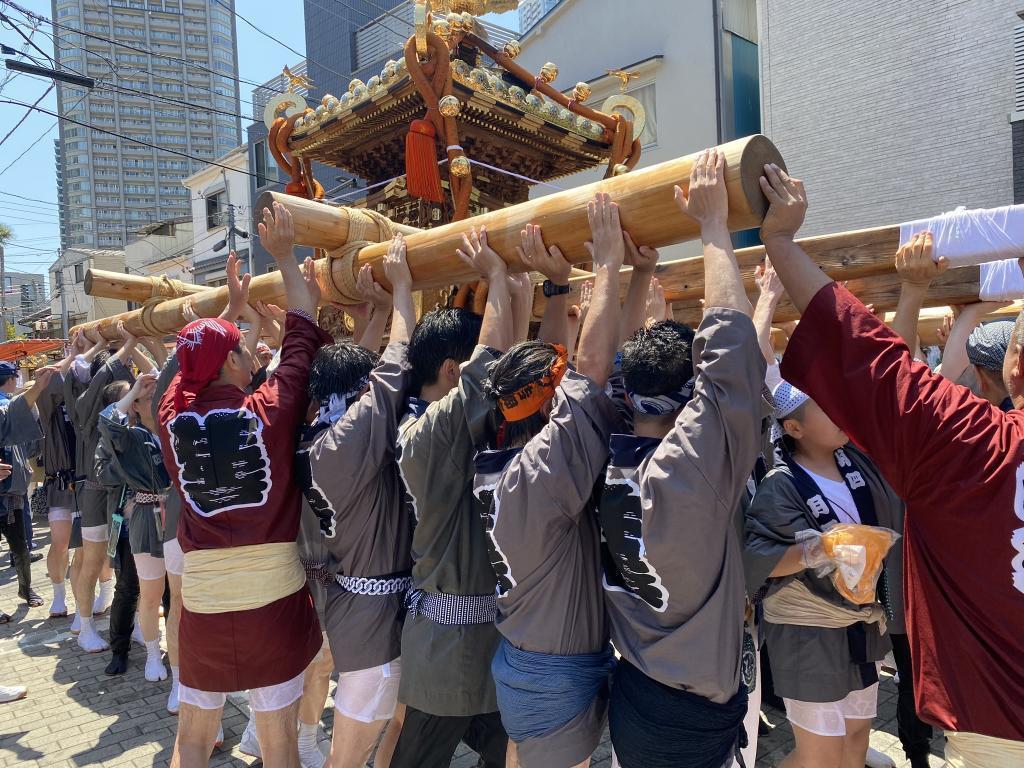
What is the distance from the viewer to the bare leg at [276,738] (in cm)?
253

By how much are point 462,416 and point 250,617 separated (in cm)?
117

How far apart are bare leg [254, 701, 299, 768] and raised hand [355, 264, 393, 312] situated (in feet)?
5.37

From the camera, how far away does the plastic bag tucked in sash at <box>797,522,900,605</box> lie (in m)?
2.04

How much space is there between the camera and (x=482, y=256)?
2277 mm

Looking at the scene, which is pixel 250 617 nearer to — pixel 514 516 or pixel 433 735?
pixel 433 735

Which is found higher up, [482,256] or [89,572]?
[482,256]

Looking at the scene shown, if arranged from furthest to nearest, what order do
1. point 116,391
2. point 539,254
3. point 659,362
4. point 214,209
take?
point 214,209 → point 116,391 → point 539,254 → point 659,362

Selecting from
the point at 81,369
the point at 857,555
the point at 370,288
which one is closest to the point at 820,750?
the point at 857,555

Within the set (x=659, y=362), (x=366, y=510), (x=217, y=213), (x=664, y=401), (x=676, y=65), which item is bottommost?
(x=366, y=510)

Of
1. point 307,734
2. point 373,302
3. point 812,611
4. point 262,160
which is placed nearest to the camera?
point 812,611

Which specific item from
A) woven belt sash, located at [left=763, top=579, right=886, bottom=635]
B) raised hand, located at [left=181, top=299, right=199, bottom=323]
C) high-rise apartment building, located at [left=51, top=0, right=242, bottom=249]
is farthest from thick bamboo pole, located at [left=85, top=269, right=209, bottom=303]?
high-rise apartment building, located at [left=51, top=0, right=242, bottom=249]

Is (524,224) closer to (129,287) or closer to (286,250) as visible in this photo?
(286,250)

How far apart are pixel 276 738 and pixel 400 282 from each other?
178 cm

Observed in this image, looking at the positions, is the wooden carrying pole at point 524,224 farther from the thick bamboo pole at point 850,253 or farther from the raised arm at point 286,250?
the thick bamboo pole at point 850,253
